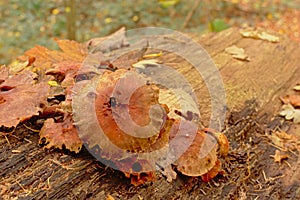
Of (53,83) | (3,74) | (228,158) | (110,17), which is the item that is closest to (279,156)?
(228,158)

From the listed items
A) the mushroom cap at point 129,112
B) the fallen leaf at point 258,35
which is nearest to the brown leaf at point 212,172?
the mushroom cap at point 129,112

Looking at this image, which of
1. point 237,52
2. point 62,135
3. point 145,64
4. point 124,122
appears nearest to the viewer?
point 124,122

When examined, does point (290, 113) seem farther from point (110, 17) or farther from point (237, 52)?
point (110, 17)

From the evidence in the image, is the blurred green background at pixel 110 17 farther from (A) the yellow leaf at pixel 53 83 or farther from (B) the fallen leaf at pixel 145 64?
(A) the yellow leaf at pixel 53 83

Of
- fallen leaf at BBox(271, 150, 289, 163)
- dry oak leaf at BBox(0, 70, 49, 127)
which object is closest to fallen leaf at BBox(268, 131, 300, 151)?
fallen leaf at BBox(271, 150, 289, 163)

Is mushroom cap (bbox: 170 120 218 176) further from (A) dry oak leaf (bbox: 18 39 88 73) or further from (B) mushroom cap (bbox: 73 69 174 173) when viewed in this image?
(A) dry oak leaf (bbox: 18 39 88 73)
